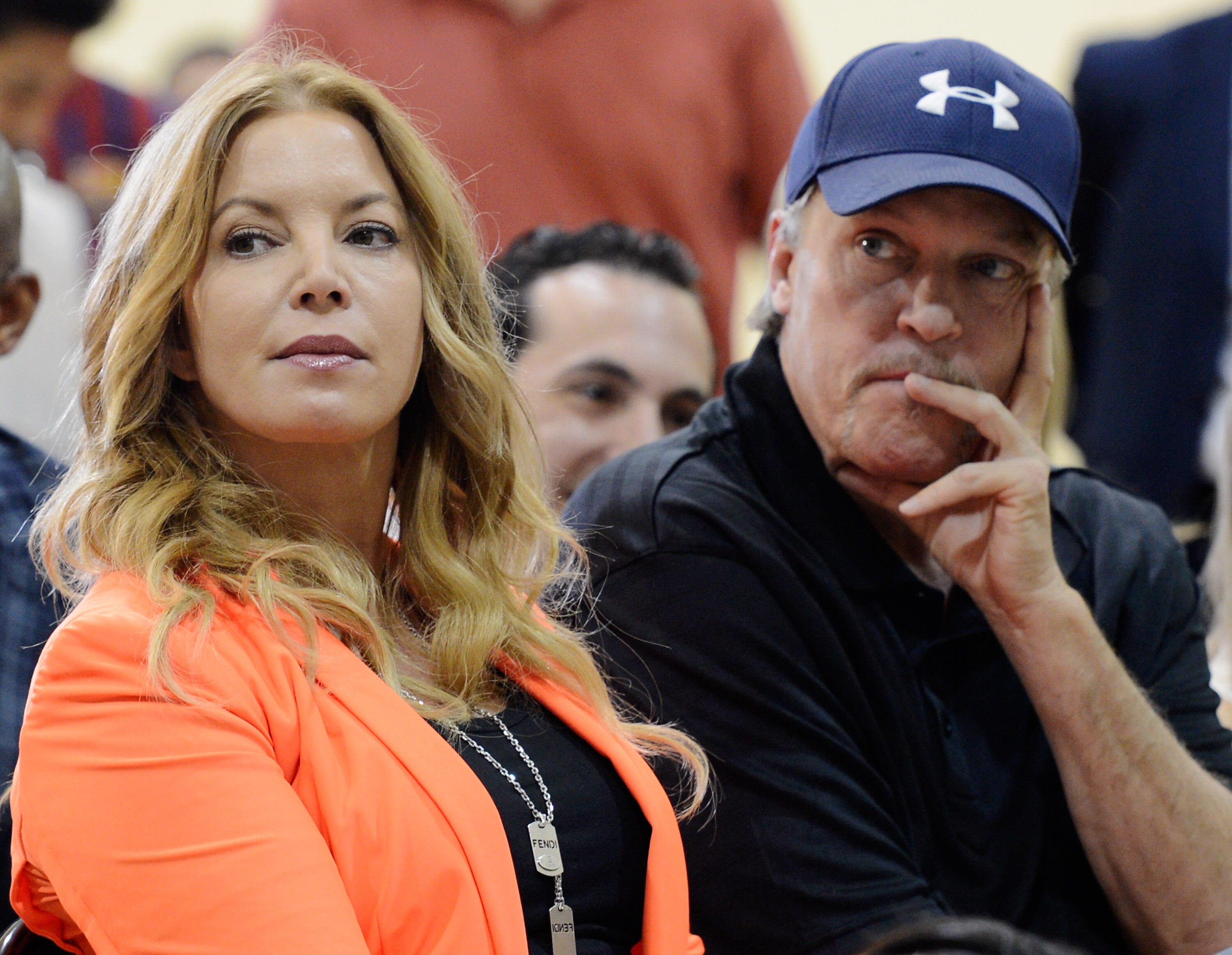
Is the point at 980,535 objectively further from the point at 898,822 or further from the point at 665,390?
the point at 665,390

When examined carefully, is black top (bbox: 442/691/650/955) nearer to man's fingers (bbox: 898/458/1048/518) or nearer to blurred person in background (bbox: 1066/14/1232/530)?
man's fingers (bbox: 898/458/1048/518)

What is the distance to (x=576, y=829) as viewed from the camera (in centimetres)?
133

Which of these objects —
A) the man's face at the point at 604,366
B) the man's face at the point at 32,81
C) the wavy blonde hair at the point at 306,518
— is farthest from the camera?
the man's face at the point at 32,81

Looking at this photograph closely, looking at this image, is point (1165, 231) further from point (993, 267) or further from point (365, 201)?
point (365, 201)

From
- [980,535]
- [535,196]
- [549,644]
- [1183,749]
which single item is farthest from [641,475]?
[535,196]

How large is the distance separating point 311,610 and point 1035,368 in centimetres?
83

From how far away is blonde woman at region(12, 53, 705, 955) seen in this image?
1.10m

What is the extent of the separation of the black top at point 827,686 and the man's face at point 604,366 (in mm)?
505

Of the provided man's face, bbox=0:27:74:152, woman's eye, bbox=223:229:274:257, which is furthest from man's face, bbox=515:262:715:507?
man's face, bbox=0:27:74:152

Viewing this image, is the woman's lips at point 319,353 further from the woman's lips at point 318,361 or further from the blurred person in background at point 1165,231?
the blurred person in background at point 1165,231

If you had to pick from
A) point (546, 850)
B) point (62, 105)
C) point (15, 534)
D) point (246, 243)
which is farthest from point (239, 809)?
point (62, 105)

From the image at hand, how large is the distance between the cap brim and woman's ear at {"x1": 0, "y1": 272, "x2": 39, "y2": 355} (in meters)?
1.05

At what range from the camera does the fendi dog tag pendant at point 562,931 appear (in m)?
1.26

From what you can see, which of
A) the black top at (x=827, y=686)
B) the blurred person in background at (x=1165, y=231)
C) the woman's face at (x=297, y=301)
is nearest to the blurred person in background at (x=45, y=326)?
the woman's face at (x=297, y=301)
